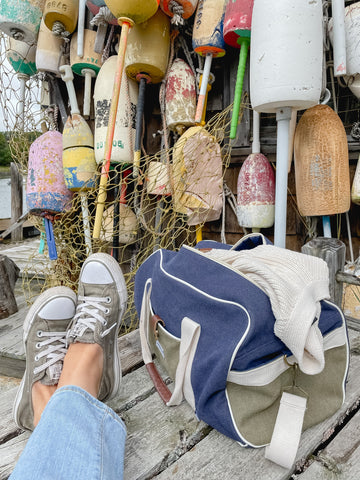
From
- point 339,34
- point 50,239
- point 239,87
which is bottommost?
point 50,239

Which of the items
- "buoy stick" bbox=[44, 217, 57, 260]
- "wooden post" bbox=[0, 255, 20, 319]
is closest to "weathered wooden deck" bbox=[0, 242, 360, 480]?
"wooden post" bbox=[0, 255, 20, 319]

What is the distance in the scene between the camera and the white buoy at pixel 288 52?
4.06 feet

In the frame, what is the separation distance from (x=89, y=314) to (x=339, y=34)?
153 cm

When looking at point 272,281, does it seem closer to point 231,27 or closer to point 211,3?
point 231,27

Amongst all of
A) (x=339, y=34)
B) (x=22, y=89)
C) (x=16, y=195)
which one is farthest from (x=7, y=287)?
(x=16, y=195)

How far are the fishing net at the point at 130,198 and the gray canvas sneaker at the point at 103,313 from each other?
470mm

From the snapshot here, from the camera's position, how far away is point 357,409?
0.79 metres

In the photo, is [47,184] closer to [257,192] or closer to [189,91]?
[189,91]

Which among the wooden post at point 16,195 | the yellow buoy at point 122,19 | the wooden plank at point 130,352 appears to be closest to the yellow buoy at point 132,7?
the yellow buoy at point 122,19

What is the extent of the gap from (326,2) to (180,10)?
30.0 inches

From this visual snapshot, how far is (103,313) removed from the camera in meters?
0.96

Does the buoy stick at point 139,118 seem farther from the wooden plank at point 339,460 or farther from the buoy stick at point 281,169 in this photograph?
the wooden plank at point 339,460

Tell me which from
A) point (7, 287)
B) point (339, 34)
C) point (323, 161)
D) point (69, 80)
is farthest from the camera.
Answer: point (69, 80)

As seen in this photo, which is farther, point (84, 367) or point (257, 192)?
point (257, 192)
